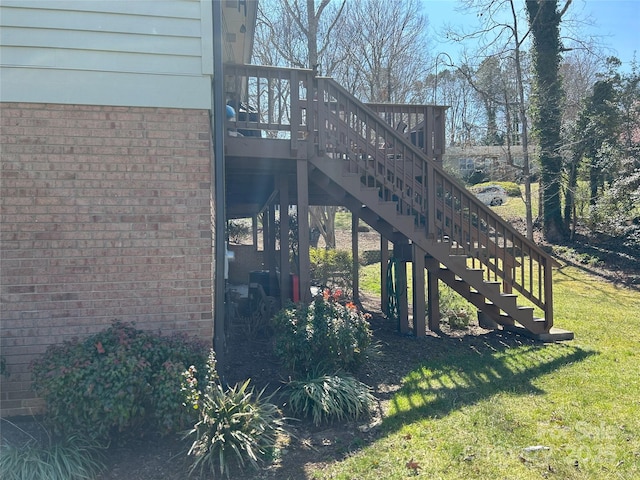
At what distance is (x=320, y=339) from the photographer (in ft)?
15.9

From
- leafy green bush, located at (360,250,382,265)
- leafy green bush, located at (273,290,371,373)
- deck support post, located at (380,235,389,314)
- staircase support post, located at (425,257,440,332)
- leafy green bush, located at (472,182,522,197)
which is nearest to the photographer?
leafy green bush, located at (273,290,371,373)

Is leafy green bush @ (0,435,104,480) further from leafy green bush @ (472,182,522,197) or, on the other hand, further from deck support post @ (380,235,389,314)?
leafy green bush @ (472,182,522,197)

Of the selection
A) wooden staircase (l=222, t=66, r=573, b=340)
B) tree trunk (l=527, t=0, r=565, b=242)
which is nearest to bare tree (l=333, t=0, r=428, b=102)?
tree trunk (l=527, t=0, r=565, b=242)

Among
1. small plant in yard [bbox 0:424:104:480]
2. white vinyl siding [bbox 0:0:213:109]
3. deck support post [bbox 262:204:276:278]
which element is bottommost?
small plant in yard [bbox 0:424:104:480]

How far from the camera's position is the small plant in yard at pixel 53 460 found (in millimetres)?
3047

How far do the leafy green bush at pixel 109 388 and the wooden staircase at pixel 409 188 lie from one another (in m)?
3.18

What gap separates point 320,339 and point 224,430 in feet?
5.27

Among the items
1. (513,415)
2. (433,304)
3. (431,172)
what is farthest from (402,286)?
(513,415)

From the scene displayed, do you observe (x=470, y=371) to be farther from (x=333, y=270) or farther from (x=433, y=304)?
(x=333, y=270)

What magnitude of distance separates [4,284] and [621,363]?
6.56 metres

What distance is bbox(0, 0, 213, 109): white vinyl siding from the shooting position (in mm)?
4074

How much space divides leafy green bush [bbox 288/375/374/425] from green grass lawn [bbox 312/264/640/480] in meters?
A: 0.28

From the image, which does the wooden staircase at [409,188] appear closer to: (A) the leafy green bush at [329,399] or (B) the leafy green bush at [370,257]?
(A) the leafy green bush at [329,399]

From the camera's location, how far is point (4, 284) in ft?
13.4
